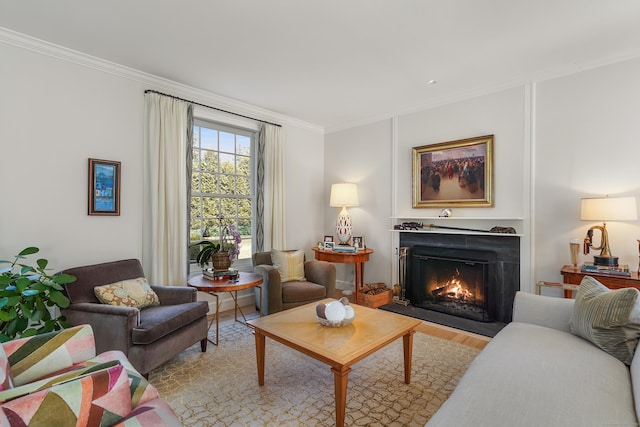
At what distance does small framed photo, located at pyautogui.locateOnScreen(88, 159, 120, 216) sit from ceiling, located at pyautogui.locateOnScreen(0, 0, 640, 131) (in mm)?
1006

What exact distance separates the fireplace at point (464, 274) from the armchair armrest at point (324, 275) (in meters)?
1.11

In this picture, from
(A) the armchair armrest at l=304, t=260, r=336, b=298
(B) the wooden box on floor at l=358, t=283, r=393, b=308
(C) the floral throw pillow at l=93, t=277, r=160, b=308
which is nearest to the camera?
(C) the floral throw pillow at l=93, t=277, r=160, b=308

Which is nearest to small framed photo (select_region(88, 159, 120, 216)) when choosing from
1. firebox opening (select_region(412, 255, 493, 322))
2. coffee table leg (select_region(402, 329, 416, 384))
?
coffee table leg (select_region(402, 329, 416, 384))

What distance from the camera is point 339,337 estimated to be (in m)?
2.08

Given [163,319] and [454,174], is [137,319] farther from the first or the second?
[454,174]

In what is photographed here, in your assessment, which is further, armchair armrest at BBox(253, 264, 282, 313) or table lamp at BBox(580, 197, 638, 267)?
armchair armrest at BBox(253, 264, 282, 313)

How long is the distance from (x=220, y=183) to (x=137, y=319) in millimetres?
2141

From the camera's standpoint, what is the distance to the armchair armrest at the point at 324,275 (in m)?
3.82

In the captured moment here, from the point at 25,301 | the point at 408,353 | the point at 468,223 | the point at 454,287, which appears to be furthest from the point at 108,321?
the point at 468,223

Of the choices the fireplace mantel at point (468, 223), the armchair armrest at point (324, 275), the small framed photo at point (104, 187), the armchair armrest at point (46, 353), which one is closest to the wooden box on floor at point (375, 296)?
the armchair armrest at point (324, 275)

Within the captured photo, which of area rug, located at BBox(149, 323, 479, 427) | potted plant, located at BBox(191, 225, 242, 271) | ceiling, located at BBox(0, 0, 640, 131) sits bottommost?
area rug, located at BBox(149, 323, 479, 427)

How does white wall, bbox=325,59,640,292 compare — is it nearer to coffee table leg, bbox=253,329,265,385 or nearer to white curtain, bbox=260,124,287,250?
white curtain, bbox=260,124,287,250

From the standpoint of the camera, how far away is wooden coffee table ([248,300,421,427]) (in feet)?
5.81

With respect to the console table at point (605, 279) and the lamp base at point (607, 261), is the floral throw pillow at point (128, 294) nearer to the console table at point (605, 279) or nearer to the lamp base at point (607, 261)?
the console table at point (605, 279)
